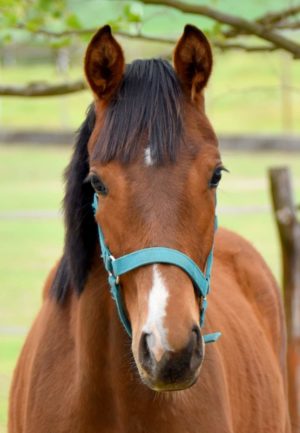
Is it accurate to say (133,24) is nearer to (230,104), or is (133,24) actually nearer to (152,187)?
(152,187)

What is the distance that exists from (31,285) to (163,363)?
9.56 metres

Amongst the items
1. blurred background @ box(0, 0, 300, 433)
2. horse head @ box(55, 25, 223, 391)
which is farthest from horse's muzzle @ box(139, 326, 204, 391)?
blurred background @ box(0, 0, 300, 433)

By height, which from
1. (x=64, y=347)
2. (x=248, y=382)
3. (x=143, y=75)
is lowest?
(x=248, y=382)

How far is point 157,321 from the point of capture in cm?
252

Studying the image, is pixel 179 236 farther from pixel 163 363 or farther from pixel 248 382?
pixel 248 382

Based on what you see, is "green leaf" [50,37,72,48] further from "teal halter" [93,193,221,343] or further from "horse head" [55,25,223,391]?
"teal halter" [93,193,221,343]

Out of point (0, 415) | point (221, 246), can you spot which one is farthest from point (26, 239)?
point (221, 246)

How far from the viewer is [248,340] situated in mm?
4023

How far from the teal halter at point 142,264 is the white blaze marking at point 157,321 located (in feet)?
0.31

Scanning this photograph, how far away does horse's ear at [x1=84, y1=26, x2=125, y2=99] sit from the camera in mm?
3004

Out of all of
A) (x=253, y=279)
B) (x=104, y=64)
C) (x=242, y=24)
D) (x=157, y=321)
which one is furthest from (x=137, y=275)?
(x=242, y=24)

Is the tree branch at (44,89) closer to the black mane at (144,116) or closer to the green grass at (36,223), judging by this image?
the green grass at (36,223)

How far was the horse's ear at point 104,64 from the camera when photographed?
3004 mm

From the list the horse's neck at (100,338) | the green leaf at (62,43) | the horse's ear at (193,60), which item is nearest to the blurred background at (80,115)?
the green leaf at (62,43)
